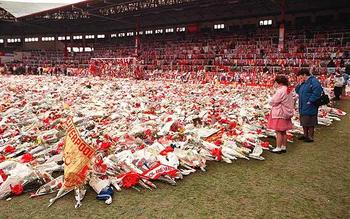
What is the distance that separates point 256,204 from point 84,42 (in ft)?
168

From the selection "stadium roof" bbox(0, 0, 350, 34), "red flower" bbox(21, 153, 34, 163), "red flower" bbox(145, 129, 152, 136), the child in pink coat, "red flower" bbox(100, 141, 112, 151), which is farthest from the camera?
"stadium roof" bbox(0, 0, 350, 34)

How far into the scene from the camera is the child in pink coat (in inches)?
232

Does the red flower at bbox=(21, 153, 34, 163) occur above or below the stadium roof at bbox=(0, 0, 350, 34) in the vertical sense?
below

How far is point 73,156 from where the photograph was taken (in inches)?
159

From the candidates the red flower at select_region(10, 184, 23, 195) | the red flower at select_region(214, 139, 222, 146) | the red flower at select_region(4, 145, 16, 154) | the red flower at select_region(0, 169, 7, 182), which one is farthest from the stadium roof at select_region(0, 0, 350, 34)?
the red flower at select_region(10, 184, 23, 195)

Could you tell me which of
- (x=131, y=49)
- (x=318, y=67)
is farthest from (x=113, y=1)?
(x=318, y=67)

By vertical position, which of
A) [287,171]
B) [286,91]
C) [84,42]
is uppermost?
[84,42]

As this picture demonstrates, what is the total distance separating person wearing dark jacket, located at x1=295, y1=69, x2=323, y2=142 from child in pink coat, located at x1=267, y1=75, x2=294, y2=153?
89 cm

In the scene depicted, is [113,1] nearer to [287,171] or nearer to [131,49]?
[131,49]

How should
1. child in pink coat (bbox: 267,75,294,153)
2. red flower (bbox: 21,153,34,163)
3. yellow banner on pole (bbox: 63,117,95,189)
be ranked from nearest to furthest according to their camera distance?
yellow banner on pole (bbox: 63,117,95,189), red flower (bbox: 21,153,34,163), child in pink coat (bbox: 267,75,294,153)

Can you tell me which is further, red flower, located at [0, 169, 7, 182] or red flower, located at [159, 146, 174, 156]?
red flower, located at [159, 146, 174, 156]

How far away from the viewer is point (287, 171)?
5.03 m

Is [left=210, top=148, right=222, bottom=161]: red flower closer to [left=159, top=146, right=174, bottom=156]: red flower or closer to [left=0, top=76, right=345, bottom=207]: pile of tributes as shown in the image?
[left=0, top=76, right=345, bottom=207]: pile of tributes

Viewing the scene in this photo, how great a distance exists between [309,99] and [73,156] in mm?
4902
